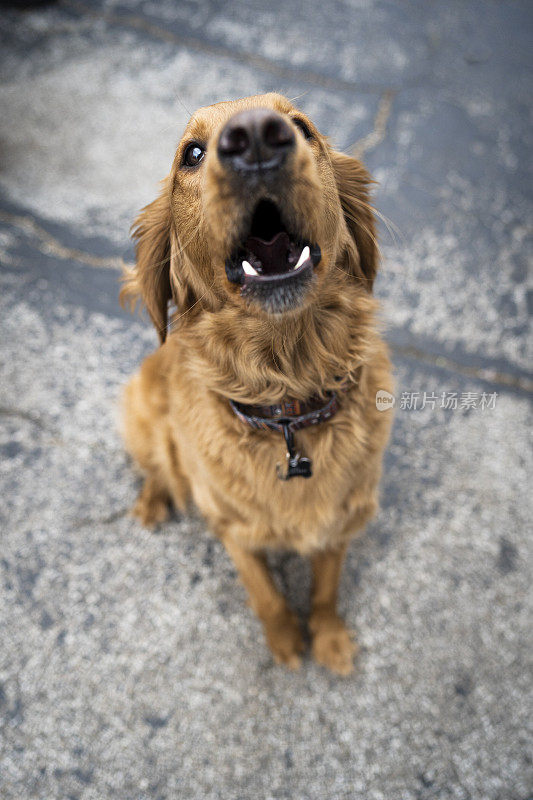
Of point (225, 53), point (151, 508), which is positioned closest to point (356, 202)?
point (151, 508)

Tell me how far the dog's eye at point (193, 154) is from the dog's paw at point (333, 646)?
1.75 metres

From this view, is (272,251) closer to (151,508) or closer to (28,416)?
(151,508)

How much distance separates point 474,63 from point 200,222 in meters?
3.79

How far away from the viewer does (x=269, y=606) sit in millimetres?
2047

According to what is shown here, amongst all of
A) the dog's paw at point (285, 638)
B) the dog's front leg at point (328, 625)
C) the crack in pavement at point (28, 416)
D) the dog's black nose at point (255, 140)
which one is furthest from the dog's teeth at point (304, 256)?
the crack in pavement at point (28, 416)

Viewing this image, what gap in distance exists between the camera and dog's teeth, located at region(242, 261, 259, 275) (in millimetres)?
1368

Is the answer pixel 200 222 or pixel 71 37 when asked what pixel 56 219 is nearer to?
pixel 71 37

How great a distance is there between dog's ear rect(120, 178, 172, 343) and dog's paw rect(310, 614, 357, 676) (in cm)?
133

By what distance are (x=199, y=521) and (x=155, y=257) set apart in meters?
1.29

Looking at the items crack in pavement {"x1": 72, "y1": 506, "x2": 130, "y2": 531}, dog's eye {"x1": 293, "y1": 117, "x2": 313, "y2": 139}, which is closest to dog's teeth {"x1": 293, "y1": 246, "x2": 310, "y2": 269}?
dog's eye {"x1": 293, "y1": 117, "x2": 313, "y2": 139}

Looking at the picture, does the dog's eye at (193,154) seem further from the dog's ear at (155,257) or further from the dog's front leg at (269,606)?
the dog's front leg at (269,606)

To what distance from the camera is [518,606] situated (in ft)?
7.45

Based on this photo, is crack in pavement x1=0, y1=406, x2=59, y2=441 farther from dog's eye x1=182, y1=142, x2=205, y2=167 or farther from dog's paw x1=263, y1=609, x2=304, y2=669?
dog's eye x1=182, y1=142, x2=205, y2=167

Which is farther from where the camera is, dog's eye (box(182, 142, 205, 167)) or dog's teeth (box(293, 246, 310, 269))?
dog's eye (box(182, 142, 205, 167))
